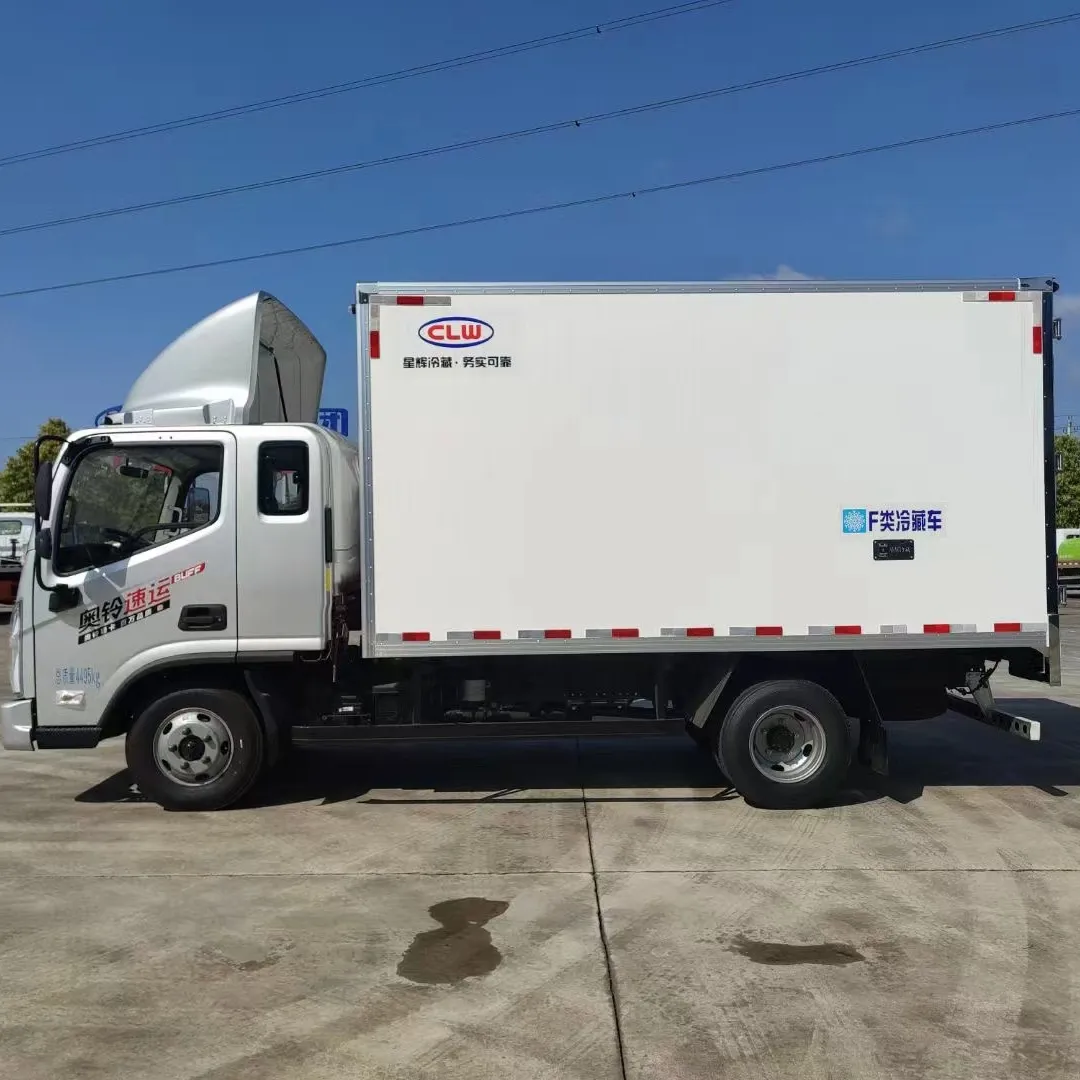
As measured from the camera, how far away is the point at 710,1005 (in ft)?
12.8

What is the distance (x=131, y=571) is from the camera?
6258 millimetres

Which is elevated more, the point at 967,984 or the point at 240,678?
the point at 240,678

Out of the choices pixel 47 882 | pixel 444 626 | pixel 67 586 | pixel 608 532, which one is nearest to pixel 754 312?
pixel 608 532

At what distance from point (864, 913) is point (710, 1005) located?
51.8 inches

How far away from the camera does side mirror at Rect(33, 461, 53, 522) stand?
5961 mm

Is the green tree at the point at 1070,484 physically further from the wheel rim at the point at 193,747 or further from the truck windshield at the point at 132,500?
the truck windshield at the point at 132,500

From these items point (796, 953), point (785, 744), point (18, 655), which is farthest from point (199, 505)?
→ point (796, 953)

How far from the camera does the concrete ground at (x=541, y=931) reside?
11.8 ft

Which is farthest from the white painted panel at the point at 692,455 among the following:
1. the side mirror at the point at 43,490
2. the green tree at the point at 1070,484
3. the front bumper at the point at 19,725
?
the green tree at the point at 1070,484

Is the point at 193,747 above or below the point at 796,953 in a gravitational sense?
above

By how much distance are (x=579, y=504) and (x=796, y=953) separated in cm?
294

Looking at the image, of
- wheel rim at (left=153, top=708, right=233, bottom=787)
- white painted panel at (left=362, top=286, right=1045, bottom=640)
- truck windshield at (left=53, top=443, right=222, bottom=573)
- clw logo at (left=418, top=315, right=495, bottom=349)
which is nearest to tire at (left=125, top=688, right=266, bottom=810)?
wheel rim at (left=153, top=708, right=233, bottom=787)

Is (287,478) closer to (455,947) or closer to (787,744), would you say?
(455,947)

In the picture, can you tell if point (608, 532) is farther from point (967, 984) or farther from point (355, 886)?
point (967, 984)
